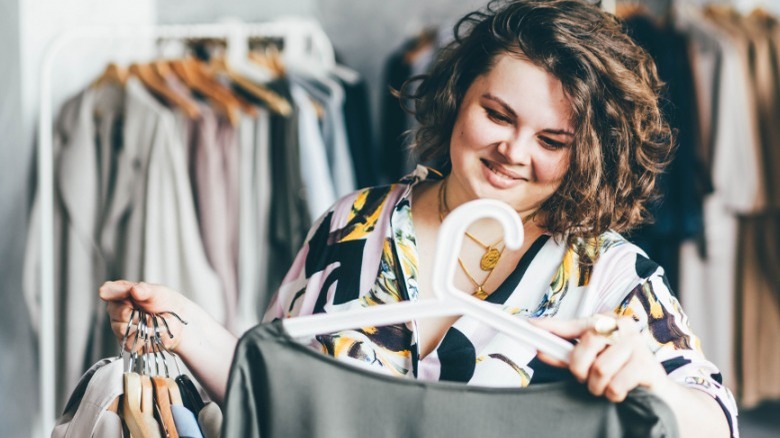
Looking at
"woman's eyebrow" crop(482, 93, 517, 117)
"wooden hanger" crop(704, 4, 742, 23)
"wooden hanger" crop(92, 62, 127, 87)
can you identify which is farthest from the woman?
"wooden hanger" crop(704, 4, 742, 23)

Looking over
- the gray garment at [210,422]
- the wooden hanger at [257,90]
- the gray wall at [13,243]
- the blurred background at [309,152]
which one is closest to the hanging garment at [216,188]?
the blurred background at [309,152]

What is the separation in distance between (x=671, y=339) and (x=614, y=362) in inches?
7.7

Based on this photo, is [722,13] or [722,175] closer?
[722,175]

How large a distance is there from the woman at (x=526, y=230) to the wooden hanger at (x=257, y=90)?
2.98ft

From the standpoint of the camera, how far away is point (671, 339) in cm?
94

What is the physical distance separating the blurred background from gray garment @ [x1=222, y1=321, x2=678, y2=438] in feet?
3.96

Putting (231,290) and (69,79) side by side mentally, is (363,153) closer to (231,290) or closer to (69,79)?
(231,290)

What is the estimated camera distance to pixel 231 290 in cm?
204

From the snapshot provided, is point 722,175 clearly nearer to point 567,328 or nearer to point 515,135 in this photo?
point 515,135

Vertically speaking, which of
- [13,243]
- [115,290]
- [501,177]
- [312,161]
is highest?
[501,177]

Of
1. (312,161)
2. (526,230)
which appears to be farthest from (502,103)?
(312,161)

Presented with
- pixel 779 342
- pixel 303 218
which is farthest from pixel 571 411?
pixel 779 342

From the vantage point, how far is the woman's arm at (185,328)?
3.17 feet

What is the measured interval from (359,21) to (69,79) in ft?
3.55
